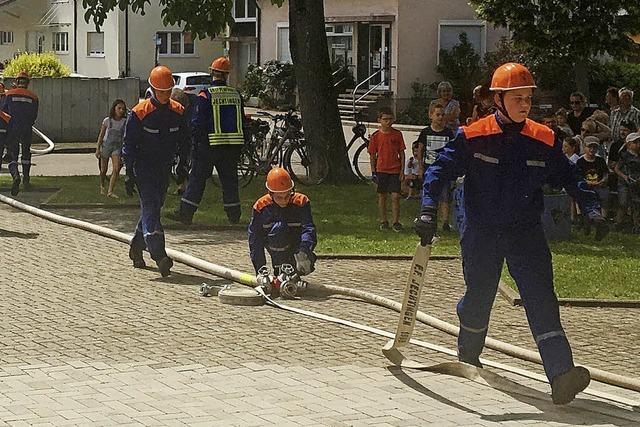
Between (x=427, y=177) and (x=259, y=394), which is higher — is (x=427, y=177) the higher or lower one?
the higher one

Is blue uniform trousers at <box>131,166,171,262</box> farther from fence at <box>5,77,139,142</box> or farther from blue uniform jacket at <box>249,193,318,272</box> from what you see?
fence at <box>5,77,139,142</box>

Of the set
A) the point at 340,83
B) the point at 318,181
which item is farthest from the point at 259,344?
the point at 340,83

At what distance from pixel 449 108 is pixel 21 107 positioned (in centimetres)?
831

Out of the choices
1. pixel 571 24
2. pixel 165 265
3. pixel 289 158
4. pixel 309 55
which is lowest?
pixel 165 265

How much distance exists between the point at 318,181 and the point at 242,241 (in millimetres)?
7288

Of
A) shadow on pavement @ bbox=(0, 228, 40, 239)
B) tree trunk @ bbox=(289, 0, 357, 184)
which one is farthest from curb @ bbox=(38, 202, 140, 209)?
tree trunk @ bbox=(289, 0, 357, 184)

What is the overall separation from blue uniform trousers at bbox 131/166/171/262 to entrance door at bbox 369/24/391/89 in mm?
34493

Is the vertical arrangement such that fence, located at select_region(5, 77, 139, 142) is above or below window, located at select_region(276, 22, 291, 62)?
below

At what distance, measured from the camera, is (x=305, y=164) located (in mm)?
23641

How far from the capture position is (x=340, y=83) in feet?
160

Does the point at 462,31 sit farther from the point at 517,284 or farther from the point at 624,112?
the point at 517,284

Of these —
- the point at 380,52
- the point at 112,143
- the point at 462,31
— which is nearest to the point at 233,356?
the point at 112,143

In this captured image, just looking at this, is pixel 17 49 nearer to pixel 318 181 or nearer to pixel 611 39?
pixel 611 39

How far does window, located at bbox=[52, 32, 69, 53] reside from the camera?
6981 cm
